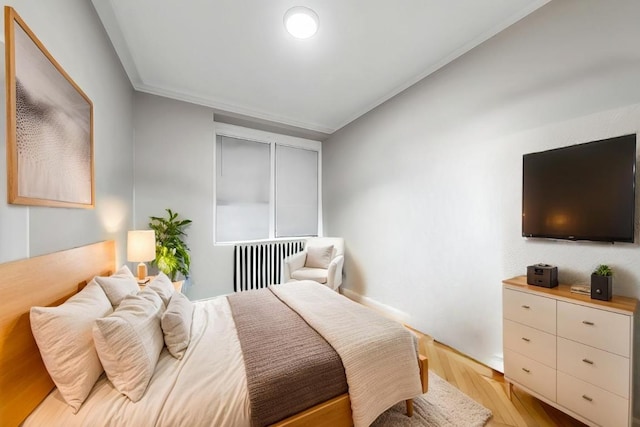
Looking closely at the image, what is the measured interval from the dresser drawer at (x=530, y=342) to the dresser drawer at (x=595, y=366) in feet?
0.14

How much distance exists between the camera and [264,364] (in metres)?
1.20

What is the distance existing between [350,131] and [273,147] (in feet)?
4.35

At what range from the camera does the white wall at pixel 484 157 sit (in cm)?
147

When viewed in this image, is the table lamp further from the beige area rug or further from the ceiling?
the beige area rug

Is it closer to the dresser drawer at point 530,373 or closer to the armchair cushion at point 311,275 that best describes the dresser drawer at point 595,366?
the dresser drawer at point 530,373

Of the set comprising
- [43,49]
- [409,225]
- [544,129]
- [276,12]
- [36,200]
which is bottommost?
[409,225]

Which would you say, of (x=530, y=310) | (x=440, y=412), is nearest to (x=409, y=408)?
(x=440, y=412)

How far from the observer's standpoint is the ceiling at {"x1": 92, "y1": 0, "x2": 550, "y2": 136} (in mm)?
1737

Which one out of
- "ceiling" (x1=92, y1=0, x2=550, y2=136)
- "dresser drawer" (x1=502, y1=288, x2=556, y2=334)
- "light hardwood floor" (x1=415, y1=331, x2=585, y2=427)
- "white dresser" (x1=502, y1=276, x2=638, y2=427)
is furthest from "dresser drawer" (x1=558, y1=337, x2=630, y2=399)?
"ceiling" (x1=92, y1=0, x2=550, y2=136)

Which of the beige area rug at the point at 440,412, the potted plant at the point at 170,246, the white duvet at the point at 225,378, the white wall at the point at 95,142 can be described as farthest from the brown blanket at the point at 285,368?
the potted plant at the point at 170,246

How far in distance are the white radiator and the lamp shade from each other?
4.28 feet

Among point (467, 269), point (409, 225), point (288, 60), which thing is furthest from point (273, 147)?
point (467, 269)

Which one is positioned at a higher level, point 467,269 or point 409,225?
point 409,225

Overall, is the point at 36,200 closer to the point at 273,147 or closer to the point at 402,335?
the point at 402,335
